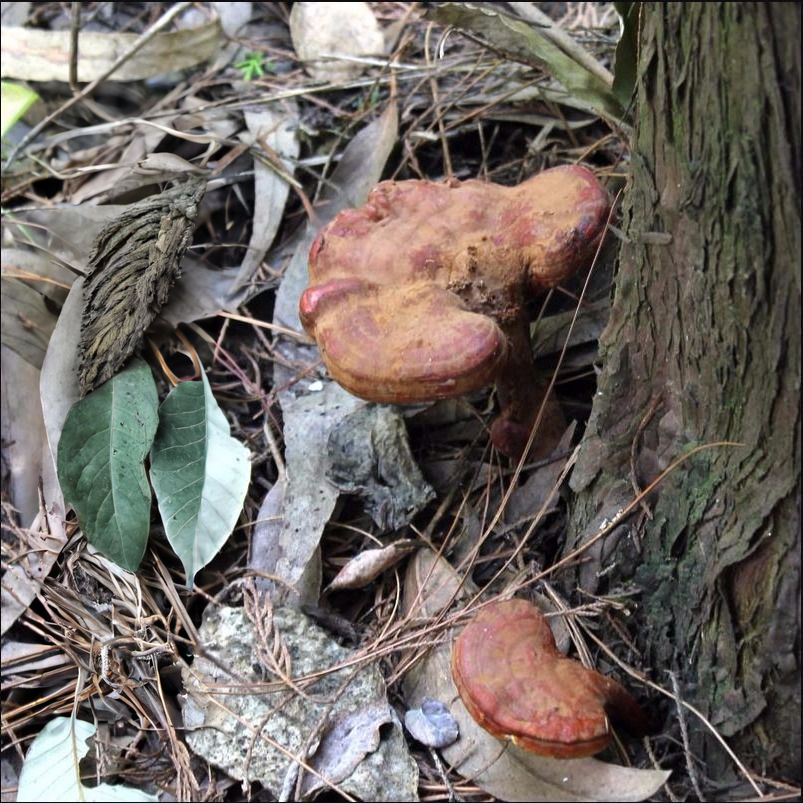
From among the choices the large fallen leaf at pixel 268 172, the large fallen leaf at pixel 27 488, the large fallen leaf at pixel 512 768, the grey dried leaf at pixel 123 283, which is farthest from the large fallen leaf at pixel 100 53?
the large fallen leaf at pixel 512 768

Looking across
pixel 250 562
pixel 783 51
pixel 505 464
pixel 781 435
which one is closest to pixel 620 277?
pixel 781 435

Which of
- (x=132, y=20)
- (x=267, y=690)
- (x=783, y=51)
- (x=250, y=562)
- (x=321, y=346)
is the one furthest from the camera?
(x=132, y=20)

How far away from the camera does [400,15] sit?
3.33 meters

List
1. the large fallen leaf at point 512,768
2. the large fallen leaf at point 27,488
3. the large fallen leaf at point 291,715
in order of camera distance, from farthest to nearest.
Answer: the large fallen leaf at point 27,488 < the large fallen leaf at point 291,715 < the large fallen leaf at point 512,768

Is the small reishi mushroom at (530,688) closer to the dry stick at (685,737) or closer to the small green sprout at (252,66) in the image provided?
the dry stick at (685,737)

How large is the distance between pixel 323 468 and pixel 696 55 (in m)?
1.39

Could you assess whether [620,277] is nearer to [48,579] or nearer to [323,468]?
[323,468]

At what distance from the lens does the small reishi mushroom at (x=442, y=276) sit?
1657 mm

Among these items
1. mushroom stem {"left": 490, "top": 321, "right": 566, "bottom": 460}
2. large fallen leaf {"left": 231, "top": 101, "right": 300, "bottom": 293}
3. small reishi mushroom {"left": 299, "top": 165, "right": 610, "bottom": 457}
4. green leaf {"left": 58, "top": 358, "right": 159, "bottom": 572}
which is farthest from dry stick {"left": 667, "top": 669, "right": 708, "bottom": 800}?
large fallen leaf {"left": 231, "top": 101, "right": 300, "bottom": 293}

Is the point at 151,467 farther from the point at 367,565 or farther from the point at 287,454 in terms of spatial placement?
the point at 367,565

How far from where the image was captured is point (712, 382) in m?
1.58

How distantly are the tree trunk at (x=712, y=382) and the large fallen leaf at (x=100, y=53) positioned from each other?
218 centimetres

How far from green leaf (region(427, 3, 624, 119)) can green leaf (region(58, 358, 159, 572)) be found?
128 centimetres

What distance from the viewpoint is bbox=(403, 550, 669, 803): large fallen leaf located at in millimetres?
1690
